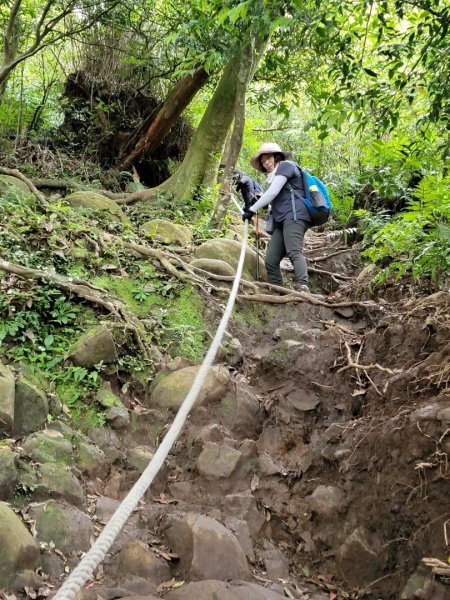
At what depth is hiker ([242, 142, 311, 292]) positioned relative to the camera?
580 centimetres

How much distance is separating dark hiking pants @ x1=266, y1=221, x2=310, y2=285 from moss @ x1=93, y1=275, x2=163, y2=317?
156cm

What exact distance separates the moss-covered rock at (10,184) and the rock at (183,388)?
374cm

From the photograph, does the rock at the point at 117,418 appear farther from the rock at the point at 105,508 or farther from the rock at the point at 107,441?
the rock at the point at 105,508

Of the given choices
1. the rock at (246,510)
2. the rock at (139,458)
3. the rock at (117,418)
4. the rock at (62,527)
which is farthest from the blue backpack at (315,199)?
the rock at (62,527)

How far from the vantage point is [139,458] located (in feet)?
11.9

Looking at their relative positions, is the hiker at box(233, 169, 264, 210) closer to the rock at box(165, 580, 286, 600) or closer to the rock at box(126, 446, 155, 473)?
the rock at box(126, 446, 155, 473)

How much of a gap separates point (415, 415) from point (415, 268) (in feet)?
7.17

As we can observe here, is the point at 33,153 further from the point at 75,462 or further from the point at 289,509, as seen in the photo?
the point at 289,509

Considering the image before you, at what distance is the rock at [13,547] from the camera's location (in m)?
2.44

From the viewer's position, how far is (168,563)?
113 inches

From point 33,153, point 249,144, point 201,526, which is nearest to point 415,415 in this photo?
point 201,526

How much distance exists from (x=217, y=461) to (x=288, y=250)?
3.00 m

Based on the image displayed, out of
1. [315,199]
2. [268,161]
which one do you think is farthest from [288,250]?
[268,161]

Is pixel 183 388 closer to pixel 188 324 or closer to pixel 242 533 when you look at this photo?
pixel 188 324
